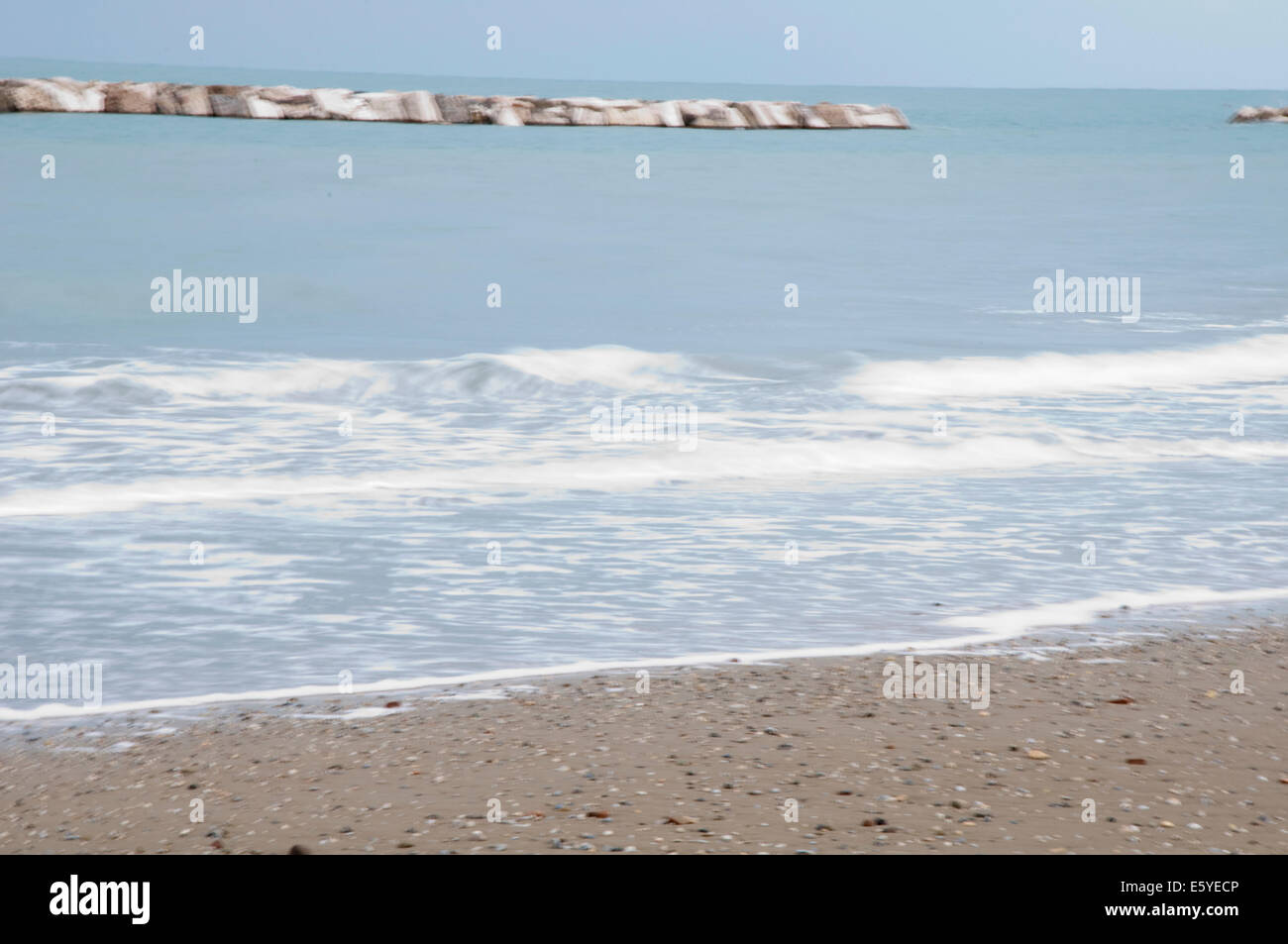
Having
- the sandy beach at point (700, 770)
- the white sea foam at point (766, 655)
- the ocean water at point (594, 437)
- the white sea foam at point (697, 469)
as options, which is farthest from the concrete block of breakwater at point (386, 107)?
the sandy beach at point (700, 770)


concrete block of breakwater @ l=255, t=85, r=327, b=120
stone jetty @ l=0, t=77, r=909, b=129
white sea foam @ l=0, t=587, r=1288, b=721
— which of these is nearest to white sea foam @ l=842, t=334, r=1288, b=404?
white sea foam @ l=0, t=587, r=1288, b=721

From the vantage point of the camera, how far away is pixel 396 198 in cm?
3478

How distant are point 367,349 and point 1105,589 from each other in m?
11.4

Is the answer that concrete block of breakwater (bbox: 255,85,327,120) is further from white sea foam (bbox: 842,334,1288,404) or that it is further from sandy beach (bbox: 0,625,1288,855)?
sandy beach (bbox: 0,625,1288,855)

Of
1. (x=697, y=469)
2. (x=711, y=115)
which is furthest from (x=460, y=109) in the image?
(x=697, y=469)

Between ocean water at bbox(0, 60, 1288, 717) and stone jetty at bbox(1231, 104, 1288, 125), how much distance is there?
90.3m

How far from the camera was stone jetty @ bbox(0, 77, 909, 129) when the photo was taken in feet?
236

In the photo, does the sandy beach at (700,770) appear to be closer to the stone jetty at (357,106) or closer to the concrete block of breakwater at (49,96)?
the concrete block of breakwater at (49,96)

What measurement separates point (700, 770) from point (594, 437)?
22.9 ft

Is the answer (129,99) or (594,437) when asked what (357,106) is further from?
(594,437)

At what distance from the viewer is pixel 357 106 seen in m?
76.5

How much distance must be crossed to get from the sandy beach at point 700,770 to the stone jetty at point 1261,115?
121 metres
